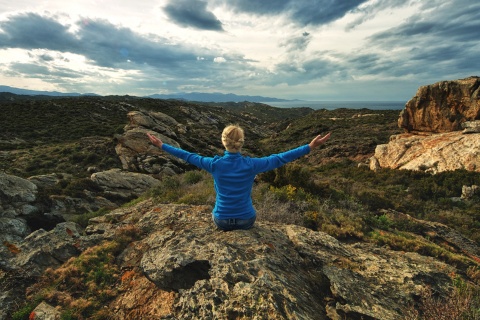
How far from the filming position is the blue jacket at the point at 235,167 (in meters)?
4.21

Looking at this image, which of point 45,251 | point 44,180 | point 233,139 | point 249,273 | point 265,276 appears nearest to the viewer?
point 265,276

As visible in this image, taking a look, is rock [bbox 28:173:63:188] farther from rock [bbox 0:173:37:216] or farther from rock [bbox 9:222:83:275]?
rock [bbox 9:222:83:275]

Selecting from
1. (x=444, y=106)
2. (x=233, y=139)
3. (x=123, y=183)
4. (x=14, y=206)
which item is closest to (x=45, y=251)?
(x=233, y=139)

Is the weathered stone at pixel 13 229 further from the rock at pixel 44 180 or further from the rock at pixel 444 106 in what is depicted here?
the rock at pixel 444 106

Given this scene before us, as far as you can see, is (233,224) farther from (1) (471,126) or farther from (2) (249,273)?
(1) (471,126)

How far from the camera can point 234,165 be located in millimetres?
4262

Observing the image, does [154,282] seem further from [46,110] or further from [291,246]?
[46,110]

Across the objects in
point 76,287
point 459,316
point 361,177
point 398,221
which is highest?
point 459,316

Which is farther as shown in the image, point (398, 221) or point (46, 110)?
point (46, 110)

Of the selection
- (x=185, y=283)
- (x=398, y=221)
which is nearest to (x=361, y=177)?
(x=398, y=221)

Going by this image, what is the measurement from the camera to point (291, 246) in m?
5.08

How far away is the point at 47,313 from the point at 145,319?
1.54 metres

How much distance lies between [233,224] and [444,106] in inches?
1176

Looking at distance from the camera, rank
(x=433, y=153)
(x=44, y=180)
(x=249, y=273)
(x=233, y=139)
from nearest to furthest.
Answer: (x=249, y=273) → (x=233, y=139) → (x=44, y=180) → (x=433, y=153)
